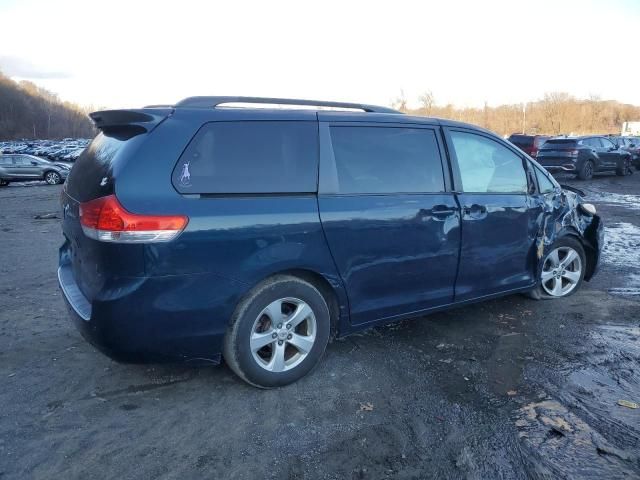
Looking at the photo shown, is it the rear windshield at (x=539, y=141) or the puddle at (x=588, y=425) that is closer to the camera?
the puddle at (x=588, y=425)

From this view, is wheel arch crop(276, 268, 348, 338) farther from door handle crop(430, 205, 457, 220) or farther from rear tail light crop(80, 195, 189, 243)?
door handle crop(430, 205, 457, 220)

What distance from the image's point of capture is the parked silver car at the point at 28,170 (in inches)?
973

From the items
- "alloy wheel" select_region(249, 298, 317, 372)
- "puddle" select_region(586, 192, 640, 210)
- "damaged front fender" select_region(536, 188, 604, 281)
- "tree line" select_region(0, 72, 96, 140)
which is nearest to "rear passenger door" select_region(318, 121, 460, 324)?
"alloy wheel" select_region(249, 298, 317, 372)

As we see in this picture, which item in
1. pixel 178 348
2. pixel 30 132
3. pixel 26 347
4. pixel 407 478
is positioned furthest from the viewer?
pixel 30 132

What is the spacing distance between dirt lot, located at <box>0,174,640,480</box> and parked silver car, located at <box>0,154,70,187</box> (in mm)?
22844

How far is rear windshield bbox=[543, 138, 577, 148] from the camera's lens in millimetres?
20156

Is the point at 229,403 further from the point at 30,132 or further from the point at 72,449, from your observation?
the point at 30,132

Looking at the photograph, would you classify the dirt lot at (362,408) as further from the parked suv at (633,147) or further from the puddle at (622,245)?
the parked suv at (633,147)

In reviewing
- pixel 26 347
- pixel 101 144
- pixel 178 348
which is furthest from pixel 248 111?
pixel 26 347

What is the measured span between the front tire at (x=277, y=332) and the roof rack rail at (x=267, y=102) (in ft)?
3.93

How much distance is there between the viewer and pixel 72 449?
2791mm

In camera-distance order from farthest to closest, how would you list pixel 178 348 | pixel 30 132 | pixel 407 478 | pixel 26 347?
pixel 30 132
pixel 26 347
pixel 178 348
pixel 407 478

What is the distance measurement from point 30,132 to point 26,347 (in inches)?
5674

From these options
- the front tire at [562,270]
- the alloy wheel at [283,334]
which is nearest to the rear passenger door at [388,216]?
the alloy wheel at [283,334]
